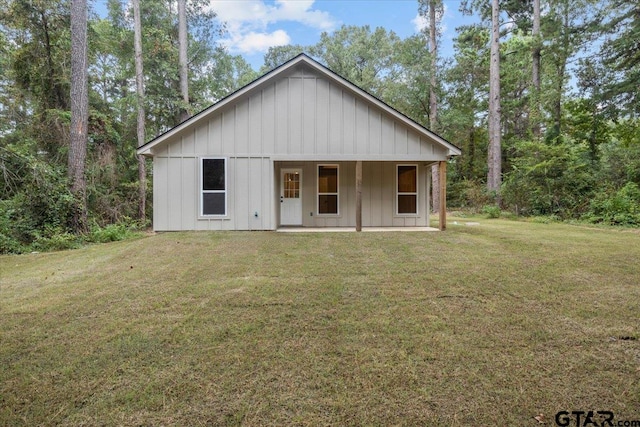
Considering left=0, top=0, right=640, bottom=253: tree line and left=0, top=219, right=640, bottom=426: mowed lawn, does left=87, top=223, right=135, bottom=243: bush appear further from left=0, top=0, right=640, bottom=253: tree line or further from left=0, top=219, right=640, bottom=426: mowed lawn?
left=0, top=219, right=640, bottom=426: mowed lawn

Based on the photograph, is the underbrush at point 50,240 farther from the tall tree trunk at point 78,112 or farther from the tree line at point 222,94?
the tall tree trunk at point 78,112

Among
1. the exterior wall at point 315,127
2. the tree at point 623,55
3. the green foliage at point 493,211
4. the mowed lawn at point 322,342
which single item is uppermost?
the tree at point 623,55

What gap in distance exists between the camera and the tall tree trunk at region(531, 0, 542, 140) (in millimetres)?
15836

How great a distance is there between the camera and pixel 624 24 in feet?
46.8

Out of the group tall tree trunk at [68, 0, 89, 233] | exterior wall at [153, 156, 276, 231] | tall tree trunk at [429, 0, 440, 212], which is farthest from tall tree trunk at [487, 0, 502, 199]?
tall tree trunk at [68, 0, 89, 233]

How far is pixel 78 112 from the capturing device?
970 cm

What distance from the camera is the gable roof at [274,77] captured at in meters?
8.94

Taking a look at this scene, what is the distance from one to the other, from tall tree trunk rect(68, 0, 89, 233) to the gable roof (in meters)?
2.28

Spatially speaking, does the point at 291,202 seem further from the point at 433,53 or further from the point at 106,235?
the point at 433,53

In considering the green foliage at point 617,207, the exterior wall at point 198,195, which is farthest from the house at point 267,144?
the green foliage at point 617,207

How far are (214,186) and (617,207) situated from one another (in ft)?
42.2

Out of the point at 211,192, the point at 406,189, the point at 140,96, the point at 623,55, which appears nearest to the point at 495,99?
the point at 623,55

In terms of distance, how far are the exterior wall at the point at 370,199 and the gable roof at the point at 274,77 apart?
1.72 m

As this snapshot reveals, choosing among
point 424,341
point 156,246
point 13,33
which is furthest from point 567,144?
point 13,33
